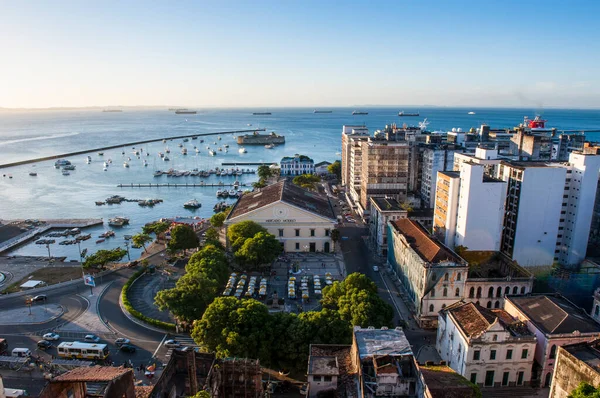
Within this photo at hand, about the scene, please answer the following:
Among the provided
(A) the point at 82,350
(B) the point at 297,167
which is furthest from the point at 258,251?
(B) the point at 297,167

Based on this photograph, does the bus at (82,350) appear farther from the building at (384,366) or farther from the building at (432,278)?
the building at (432,278)

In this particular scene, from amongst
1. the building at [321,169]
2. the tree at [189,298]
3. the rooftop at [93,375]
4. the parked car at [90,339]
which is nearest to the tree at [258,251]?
the tree at [189,298]

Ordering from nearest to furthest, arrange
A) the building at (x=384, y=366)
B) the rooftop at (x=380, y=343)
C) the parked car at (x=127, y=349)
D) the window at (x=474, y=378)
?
the building at (x=384, y=366) → the rooftop at (x=380, y=343) → the window at (x=474, y=378) → the parked car at (x=127, y=349)

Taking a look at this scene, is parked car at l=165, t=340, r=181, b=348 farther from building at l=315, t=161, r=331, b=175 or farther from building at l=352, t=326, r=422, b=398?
building at l=315, t=161, r=331, b=175

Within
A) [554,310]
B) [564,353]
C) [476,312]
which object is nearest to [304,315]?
[476,312]

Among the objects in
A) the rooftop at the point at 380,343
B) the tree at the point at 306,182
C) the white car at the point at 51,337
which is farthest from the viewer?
the tree at the point at 306,182

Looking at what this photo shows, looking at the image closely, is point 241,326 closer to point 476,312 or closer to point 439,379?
Result: point 439,379
